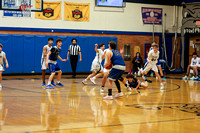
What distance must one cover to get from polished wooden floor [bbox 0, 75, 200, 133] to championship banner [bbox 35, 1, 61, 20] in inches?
430

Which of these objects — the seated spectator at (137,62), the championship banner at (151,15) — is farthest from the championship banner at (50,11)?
the championship banner at (151,15)

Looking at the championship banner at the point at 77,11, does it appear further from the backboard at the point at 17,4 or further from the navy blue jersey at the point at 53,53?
the navy blue jersey at the point at 53,53

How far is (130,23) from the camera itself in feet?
77.4

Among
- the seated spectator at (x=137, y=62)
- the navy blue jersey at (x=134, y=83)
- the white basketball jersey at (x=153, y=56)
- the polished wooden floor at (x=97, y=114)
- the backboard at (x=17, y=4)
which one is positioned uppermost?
the backboard at (x=17, y=4)

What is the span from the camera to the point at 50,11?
Answer: 2112 cm

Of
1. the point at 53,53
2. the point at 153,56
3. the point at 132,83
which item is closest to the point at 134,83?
the point at 132,83

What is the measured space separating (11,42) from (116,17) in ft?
23.6

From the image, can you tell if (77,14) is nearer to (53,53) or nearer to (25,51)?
(25,51)

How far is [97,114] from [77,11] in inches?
594

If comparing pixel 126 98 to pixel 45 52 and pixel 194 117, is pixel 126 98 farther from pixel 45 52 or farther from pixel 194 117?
pixel 45 52

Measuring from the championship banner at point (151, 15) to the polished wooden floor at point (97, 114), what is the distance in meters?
13.9

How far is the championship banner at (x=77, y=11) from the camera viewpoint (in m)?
21.7

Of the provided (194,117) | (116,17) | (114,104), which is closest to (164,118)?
(194,117)

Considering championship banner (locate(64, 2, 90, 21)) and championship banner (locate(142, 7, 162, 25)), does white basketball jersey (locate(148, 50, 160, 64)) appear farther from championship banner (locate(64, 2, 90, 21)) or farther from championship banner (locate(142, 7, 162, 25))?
championship banner (locate(142, 7, 162, 25))
